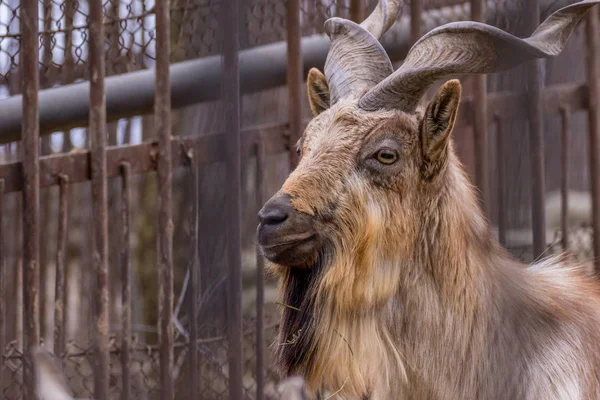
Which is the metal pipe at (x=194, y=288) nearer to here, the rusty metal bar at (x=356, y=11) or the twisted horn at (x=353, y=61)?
the twisted horn at (x=353, y=61)

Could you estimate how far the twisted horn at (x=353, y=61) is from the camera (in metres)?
3.77

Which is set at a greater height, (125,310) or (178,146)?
(178,146)

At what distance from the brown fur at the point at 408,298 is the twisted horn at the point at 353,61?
258mm

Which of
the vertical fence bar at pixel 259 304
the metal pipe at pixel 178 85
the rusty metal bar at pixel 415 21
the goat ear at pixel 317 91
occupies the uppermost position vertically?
the rusty metal bar at pixel 415 21

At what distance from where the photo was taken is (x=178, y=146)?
15.4ft

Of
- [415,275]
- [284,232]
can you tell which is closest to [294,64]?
[415,275]

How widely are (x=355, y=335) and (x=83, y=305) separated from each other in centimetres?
667

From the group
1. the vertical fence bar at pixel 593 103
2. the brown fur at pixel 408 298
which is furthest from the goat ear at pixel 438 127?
the vertical fence bar at pixel 593 103

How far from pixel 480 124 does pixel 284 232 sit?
2.55 m

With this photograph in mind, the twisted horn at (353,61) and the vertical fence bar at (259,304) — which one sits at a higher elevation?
the twisted horn at (353,61)

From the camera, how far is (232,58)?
343 centimetres

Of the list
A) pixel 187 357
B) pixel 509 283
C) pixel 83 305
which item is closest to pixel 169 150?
pixel 187 357

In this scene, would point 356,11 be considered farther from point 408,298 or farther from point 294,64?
point 408,298

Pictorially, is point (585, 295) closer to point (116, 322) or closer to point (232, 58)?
point (232, 58)
